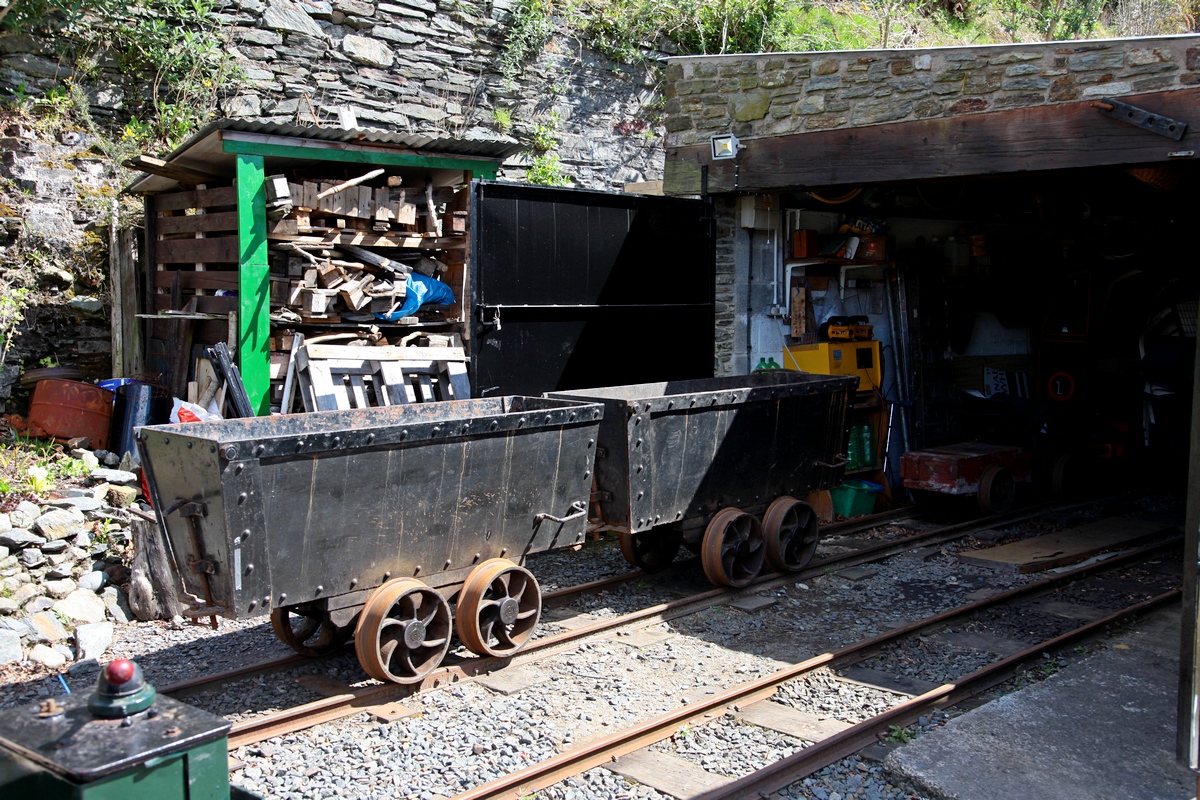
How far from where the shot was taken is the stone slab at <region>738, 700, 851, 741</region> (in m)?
5.09

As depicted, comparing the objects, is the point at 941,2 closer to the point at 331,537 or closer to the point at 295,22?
the point at 295,22

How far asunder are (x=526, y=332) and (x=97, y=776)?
7.07 metres

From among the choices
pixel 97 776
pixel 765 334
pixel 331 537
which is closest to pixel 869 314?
pixel 765 334

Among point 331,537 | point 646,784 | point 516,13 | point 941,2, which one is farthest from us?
point 941,2

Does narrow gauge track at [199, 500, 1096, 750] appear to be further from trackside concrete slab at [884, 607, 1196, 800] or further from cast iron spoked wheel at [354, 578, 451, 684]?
trackside concrete slab at [884, 607, 1196, 800]

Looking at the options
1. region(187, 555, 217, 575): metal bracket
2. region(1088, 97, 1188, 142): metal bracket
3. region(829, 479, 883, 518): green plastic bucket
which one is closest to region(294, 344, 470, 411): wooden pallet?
region(187, 555, 217, 575): metal bracket

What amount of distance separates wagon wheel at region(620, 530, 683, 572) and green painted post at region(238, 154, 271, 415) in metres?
3.31

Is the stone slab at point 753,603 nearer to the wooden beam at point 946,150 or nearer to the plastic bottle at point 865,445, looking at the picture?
the plastic bottle at point 865,445

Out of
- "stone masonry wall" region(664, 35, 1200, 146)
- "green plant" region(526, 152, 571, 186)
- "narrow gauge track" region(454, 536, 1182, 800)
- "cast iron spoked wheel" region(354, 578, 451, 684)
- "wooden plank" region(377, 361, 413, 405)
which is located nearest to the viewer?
"narrow gauge track" region(454, 536, 1182, 800)

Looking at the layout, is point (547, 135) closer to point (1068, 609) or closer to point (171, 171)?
point (171, 171)

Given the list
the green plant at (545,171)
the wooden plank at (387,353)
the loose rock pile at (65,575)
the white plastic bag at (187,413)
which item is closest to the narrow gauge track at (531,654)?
the loose rock pile at (65,575)

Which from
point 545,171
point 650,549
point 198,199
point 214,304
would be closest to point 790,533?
point 650,549

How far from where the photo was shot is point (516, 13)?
44.3ft

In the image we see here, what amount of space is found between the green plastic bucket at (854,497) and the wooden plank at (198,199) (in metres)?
6.55
